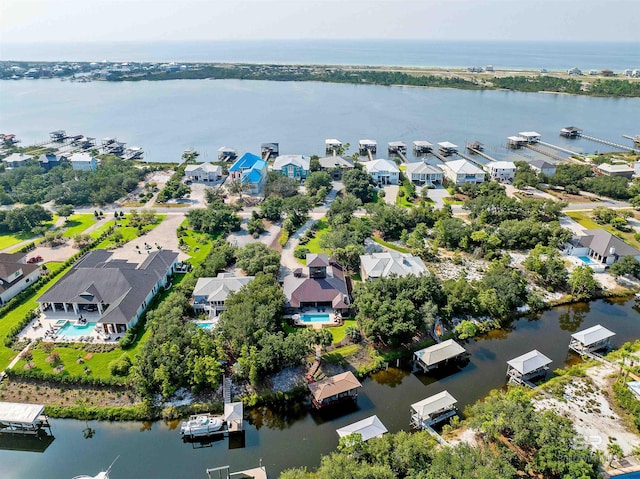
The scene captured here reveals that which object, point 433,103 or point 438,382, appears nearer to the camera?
point 438,382

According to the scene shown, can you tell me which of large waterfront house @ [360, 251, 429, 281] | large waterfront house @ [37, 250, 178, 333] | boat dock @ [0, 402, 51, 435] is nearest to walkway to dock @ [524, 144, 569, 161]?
large waterfront house @ [360, 251, 429, 281]

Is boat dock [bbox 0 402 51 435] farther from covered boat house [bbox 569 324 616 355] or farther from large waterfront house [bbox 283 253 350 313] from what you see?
covered boat house [bbox 569 324 616 355]

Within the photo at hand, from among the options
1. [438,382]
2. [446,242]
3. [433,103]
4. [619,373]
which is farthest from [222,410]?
[433,103]

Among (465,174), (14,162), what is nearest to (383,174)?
(465,174)

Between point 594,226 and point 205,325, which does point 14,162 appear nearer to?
point 205,325

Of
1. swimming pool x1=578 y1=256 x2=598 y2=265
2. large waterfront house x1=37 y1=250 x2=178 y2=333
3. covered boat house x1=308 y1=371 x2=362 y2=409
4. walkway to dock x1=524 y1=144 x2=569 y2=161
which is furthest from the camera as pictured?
walkway to dock x1=524 y1=144 x2=569 y2=161

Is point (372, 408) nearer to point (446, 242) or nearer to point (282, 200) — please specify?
point (446, 242)
